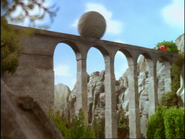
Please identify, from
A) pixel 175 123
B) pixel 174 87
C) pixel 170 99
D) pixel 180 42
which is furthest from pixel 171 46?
pixel 175 123

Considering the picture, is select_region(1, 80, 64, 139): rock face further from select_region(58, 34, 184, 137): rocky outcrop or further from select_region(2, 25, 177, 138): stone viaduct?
select_region(58, 34, 184, 137): rocky outcrop

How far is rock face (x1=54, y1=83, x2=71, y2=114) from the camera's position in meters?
24.4

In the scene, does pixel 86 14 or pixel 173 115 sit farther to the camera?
pixel 86 14

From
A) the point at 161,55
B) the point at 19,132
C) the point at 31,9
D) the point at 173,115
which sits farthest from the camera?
the point at 161,55

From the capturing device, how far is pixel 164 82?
59.0ft

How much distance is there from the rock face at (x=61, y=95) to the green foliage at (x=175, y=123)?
1396 cm

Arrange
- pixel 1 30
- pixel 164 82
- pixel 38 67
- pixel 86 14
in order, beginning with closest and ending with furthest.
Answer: pixel 1 30 < pixel 38 67 < pixel 86 14 < pixel 164 82

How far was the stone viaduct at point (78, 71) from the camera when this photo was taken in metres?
10.6

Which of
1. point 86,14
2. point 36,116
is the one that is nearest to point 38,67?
→ point 86,14

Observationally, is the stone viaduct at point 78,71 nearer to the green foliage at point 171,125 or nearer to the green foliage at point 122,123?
the green foliage at point 171,125

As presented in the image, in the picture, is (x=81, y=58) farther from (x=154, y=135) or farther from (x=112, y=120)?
(x=154, y=135)

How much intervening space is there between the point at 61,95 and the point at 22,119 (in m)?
22.5

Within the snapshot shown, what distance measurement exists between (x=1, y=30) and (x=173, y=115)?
10885mm

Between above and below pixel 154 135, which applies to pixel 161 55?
above
